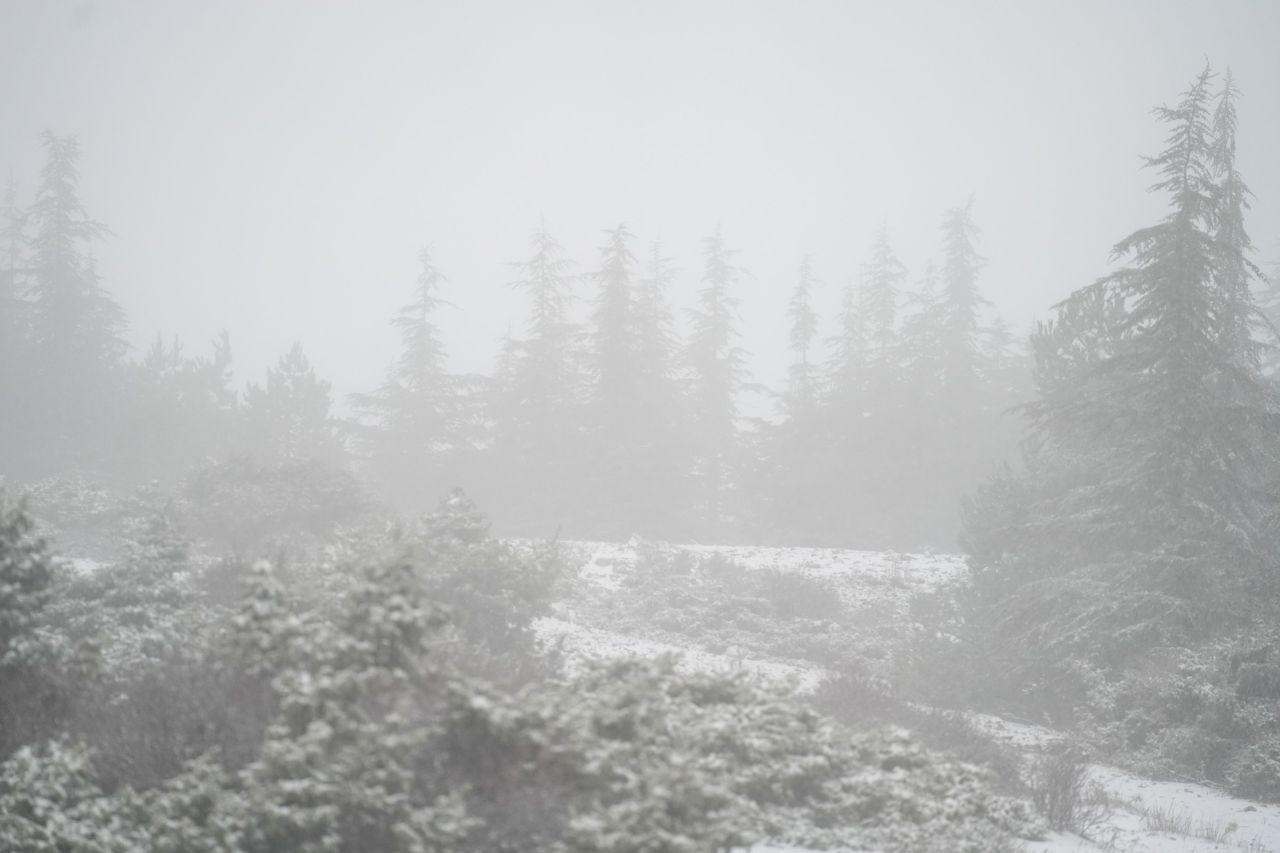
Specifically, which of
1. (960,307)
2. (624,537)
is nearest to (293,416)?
(624,537)

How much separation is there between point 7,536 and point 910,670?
1537 centimetres

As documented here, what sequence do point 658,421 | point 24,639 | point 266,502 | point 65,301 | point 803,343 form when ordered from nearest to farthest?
point 24,639
point 266,502
point 65,301
point 658,421
point 803,343

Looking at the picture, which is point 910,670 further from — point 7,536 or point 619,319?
point 619,319

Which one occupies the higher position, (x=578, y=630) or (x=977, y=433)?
(x=977, y=433)

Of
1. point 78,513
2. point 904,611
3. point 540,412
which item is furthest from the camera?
point 540,412

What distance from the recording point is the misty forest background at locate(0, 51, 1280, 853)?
5203mm

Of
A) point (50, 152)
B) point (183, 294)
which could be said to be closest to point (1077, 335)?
point (50, 152)

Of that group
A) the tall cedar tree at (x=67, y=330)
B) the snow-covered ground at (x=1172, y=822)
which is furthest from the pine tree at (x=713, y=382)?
the tall cedar tree at (x=67, y=330)

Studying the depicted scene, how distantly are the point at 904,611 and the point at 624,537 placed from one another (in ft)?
41.1

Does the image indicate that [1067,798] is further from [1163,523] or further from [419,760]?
[1163,523]

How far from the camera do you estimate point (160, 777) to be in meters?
5.66

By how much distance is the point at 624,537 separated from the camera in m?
30.7

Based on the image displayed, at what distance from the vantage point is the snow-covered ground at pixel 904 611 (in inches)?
350

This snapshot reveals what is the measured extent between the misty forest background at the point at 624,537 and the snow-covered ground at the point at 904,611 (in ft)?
2.64
